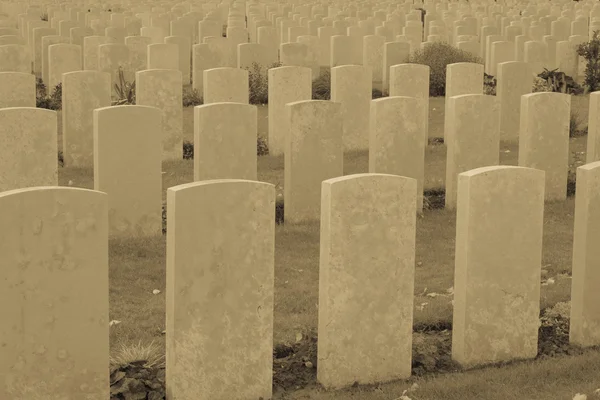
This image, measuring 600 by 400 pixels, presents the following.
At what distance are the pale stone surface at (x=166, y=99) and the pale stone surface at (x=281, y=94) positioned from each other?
896mm

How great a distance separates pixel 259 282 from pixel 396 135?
3955mm

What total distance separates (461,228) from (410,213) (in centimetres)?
33

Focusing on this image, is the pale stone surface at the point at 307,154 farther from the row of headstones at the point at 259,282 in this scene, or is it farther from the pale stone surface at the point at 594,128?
the row of headstones at the point at 259,282

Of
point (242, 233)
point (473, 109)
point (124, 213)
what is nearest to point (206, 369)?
point (242, 233)

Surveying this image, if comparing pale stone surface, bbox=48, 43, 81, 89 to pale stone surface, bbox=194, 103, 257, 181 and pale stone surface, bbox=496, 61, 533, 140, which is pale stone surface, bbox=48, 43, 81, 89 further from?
pale stone surface, bbox=194, 103, 257, 181

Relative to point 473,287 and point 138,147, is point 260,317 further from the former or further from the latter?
point 138,147

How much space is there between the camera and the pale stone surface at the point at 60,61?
45.3ft

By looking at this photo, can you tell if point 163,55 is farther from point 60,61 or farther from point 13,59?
point 13,59

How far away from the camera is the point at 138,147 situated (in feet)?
28.1

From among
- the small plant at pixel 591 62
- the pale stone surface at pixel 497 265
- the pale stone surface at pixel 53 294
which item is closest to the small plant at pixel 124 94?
the small plant at pixel 591 62

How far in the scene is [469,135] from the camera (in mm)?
9766

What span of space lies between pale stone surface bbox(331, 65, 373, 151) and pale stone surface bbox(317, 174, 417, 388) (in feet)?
18.3

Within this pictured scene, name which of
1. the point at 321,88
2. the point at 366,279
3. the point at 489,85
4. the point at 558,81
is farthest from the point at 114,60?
the point at 366,279

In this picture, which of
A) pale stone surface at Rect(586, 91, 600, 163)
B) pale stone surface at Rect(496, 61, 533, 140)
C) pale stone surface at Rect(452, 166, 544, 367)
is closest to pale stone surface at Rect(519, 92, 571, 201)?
pale stone surface at Rect(586, 91, 600, 163)
